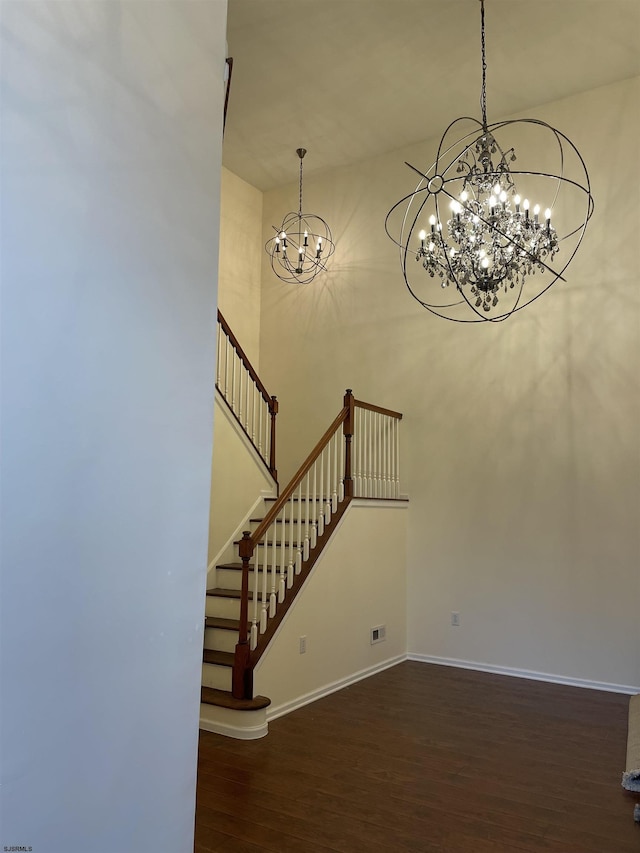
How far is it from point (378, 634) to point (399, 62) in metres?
5.13

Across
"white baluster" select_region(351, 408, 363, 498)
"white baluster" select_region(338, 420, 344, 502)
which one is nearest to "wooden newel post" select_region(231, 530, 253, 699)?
"white baluster" select_region(338, 420, 344, 502)

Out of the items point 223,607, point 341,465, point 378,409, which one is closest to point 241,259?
point 378,409

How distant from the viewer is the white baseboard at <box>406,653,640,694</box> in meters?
5.07

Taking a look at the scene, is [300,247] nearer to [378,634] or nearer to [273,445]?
[273,445]

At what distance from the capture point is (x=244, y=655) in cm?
412

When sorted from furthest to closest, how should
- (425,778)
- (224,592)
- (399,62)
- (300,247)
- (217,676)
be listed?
(300,247) → (399,62) → (224,592) → (217,676) → (425,778)

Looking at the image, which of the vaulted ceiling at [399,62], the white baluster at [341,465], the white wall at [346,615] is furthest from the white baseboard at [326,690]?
the vaulted ceiling at [399,62]

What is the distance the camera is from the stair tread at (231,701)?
12.9 feet

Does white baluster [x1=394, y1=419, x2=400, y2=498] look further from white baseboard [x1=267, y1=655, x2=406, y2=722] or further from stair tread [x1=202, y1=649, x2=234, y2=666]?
stair tread [x1=202, y1=649, x2=234, y2=666]

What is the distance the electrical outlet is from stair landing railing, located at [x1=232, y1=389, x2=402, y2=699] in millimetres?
1134

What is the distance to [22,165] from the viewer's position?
4.09 feet

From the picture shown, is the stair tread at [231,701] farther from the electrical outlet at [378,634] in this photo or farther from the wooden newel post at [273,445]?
the wooden newel post at [273,445]

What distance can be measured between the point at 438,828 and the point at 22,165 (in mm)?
3026

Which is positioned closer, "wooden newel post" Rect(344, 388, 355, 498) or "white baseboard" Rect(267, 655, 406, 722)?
"white baseboard" Rect(267, 655, 406, 722)
